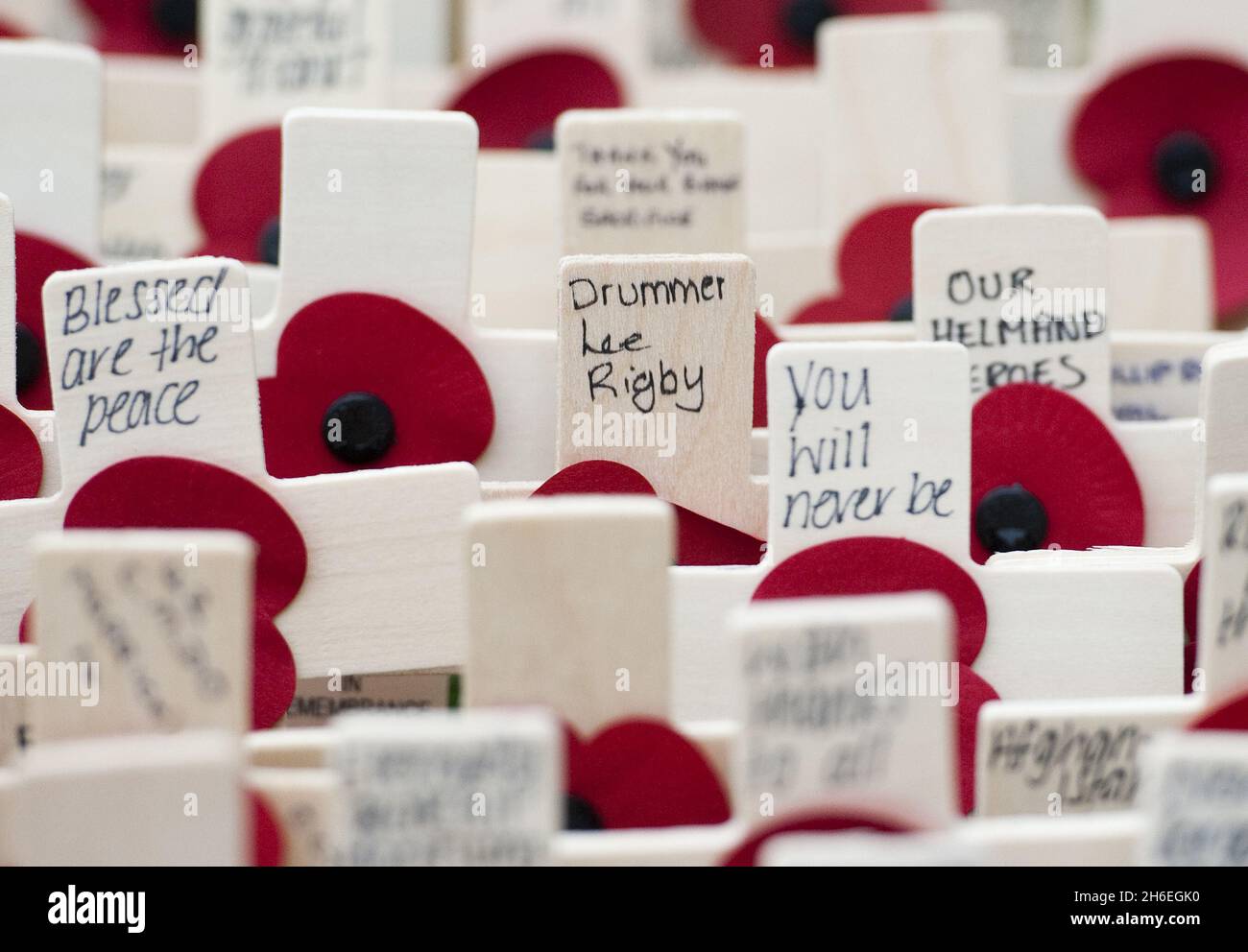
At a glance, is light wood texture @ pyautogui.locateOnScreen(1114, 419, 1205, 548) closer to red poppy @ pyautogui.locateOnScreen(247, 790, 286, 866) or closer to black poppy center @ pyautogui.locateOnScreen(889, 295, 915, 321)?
black poppy center @ pyautogui.locateOnScreen(889, 295, 915, 321)

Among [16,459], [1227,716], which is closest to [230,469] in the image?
[16,459]

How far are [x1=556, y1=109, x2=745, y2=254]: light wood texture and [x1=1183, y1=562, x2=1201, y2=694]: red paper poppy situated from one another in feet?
1.09

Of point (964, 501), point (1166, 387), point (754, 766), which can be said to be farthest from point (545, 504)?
point (1166, 387)

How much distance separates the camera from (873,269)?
117cm

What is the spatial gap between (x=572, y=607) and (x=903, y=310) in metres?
0.54

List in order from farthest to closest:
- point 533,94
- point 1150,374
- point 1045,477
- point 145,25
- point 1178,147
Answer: point 145,25 → point 533,94 → point 1178,147 → point 1150,374 → point 1045,477

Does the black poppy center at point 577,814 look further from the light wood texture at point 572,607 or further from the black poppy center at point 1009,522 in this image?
the black poppy center at point 1009,522

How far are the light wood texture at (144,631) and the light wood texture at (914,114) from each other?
709 millimetres

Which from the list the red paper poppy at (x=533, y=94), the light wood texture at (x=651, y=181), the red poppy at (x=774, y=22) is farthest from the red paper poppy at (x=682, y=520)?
the red poppy at (x=774, y=22)

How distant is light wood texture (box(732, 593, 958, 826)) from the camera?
0.60m

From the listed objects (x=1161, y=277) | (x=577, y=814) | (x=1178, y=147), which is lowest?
(x=577, y=814)

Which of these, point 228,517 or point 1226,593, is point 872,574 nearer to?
point 1226,593

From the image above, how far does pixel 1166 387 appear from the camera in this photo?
3.40 ft

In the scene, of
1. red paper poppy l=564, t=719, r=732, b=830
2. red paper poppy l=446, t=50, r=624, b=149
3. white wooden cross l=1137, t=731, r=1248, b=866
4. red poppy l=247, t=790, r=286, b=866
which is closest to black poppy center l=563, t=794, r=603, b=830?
red paper poppy l=564, t=719, r=732, b=830
